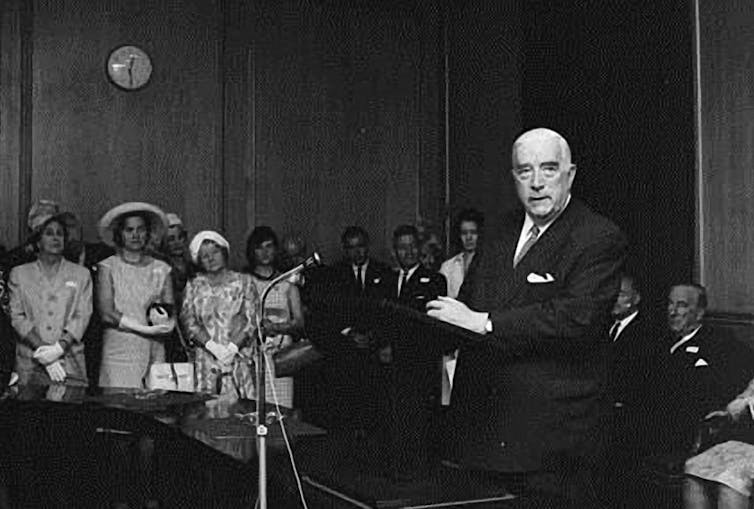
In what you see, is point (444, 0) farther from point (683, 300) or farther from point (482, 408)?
point (482, 408)

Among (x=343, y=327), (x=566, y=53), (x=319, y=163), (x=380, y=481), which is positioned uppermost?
(x=566, y=53)

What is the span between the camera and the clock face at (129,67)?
7.89 m

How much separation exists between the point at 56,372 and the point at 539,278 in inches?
134

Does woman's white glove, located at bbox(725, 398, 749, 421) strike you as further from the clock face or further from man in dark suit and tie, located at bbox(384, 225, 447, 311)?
the clock face

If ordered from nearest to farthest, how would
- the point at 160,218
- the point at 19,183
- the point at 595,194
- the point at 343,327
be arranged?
the point at 343,327, the point at 160,218, the point at 595,194, the point at 19,183

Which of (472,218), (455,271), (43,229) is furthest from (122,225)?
(472,218)

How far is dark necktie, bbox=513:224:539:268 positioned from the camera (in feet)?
8.85

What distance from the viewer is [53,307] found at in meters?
5.63

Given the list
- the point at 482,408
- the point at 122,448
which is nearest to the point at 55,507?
the point at 122,448

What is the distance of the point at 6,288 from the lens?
566 centimetres

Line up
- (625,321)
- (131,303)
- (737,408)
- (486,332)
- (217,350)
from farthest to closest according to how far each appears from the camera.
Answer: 1. (131,303)
2. (217,350)
3. (625,321)
4. (737,408)
5. (486,332)

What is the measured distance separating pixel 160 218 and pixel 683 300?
2829mm

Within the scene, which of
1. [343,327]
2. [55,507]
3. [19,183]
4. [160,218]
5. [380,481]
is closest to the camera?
[380,481]

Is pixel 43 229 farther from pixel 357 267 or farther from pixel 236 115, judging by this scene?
pixel 236 115
